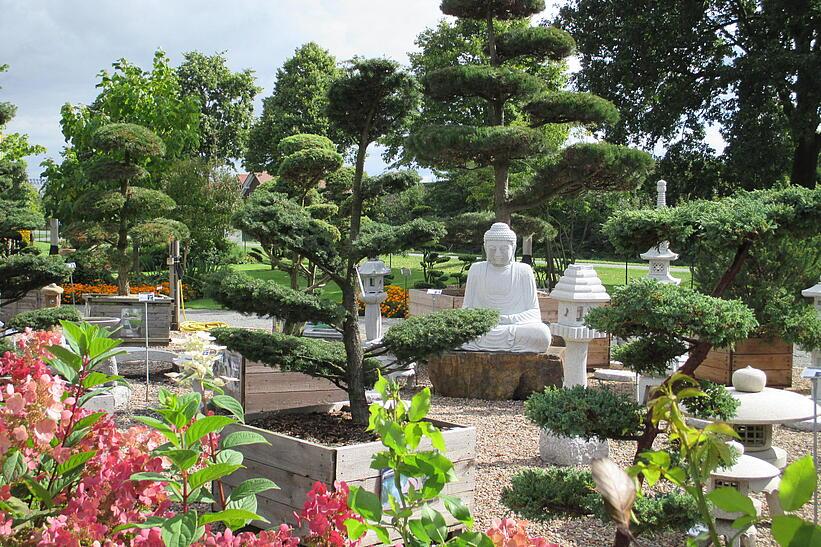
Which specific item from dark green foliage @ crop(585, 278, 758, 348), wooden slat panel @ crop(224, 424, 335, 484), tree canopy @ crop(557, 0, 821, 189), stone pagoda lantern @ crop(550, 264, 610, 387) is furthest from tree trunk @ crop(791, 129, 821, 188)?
wooden slat panel @ crop(224, 424, 335, 484)

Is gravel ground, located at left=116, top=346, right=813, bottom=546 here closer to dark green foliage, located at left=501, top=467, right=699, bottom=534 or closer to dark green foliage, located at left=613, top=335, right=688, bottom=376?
dark green foliage, located at left=501, top=467, right=699, bottom=534

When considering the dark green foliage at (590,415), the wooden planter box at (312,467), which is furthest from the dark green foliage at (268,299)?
the dark green foliage at (590,415)

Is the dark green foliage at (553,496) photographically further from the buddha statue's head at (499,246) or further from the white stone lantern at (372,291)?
the white stone lantern at (372,291)

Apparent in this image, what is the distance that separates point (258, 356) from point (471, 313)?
107 centimetres

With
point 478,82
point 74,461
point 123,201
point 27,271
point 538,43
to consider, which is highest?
point 538,43

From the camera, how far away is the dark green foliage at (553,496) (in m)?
3.13

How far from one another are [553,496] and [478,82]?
831 centimetres

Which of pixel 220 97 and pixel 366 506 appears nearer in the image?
pixel 366 506

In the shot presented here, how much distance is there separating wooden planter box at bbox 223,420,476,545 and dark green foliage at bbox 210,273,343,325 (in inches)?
23.4

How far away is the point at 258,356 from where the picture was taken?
3.80m

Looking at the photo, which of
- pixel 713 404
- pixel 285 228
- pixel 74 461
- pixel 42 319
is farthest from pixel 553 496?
pixel 42 319

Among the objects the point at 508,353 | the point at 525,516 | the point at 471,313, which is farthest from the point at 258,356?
the point at 508,353

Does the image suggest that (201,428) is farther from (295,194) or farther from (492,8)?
(492,8)

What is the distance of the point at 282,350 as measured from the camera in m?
3.81
